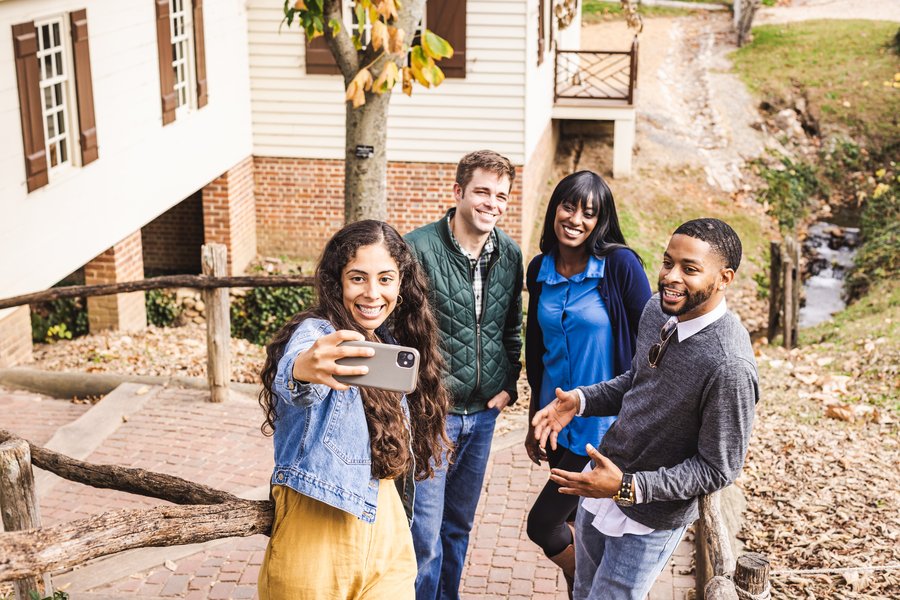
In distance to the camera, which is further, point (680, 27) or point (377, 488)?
point (680, 27)

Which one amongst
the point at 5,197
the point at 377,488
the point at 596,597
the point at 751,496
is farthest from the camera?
the point at 5,197

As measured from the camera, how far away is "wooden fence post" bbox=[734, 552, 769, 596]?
3404mm

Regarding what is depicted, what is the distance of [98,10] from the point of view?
11078 millimetres

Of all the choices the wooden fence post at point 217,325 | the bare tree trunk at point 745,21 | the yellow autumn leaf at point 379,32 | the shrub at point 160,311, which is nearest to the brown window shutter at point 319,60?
the shrub at point 160,311

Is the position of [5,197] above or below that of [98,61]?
below

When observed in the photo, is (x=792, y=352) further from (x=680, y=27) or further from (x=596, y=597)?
(x=680, y=27)

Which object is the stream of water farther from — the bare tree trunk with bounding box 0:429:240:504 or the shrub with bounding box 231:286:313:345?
the bare tree trunk with bounding box 0:429:240:504

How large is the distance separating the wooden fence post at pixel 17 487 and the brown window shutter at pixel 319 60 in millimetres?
11076

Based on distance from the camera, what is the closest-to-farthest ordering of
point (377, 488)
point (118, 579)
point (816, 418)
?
point (377, 488), point (118, 579), point (816, 418)

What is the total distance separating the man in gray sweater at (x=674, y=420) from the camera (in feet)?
11.4

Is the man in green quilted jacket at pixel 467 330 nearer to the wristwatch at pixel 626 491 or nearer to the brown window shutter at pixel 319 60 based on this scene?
the wristwatch at pixel 626 491

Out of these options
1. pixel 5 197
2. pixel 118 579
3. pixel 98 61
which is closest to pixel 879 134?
pixel 98 61

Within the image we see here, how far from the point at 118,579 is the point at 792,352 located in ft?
29.3

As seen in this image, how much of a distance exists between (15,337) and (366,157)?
4.20 metres
